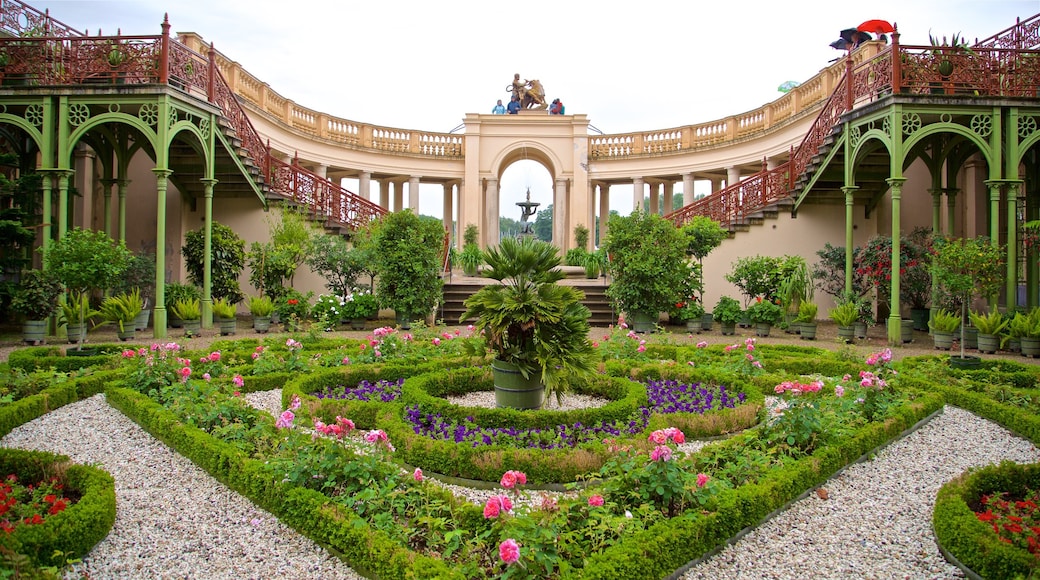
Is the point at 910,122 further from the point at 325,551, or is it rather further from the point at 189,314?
the point at 189,314

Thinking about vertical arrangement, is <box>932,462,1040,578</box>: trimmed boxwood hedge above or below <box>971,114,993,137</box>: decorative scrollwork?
below

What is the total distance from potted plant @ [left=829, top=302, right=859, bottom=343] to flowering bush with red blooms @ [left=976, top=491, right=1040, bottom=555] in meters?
8.25

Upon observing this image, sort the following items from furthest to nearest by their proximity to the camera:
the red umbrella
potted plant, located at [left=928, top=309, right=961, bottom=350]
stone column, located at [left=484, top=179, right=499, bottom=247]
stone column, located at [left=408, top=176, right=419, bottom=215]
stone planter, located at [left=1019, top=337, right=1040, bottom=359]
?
stone column, located at [left=484, top=179, right=499, bottom=247]
stone column, located at [left=408, top=176, right=419, bottom=215]
the red umbrella
potted plant, located at [left=928, top=309, right=961, bottom=350]
stone planter, located at [left=1019, top=337, right=1040, bottom=359]

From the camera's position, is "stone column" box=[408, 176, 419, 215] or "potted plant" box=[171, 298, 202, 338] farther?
"stone column" box=[408, 176, 419, 215]

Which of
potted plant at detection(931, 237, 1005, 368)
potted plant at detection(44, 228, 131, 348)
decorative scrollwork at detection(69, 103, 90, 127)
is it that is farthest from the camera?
decorative scrollwork at detection(69, 103, 90, 127)

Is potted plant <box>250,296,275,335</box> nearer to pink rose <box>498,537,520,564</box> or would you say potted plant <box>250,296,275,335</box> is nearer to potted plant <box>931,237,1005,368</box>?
pink rose <box>498,537,520,564</box>

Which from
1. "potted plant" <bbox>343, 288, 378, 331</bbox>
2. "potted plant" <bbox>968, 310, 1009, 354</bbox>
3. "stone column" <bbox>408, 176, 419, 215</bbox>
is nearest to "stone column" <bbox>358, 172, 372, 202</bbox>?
"stone column" <bbox>408, 176, 419, 215</bbox>

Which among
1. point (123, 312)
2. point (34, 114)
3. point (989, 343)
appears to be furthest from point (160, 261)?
point (989, 343)

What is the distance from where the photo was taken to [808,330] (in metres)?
12.7

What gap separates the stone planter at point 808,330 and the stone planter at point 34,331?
13.8 m

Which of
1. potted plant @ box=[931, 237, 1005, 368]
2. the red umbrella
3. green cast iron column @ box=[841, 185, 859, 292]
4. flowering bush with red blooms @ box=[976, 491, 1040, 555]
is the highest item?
the red umbrella

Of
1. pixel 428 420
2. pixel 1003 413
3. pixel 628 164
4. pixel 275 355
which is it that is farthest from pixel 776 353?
pixel 628 164

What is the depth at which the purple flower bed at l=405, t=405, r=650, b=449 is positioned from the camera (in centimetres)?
522

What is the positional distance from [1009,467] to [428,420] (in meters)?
4.54
